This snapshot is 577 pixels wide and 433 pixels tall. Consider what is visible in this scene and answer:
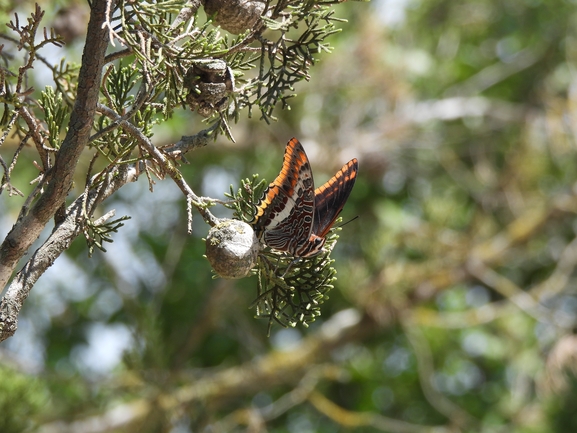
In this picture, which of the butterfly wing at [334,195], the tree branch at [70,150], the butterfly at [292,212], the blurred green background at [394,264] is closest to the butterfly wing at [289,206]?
the butterfly at [292,212]

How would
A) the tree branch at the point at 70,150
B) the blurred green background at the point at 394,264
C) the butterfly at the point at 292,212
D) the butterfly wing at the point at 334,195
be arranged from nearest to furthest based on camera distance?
the tree branch at the point at 70,150 → the butterfly at the point at 292,212 → the butterfly wing at the point at 334,195 → the blurred green background at the point at 394,264

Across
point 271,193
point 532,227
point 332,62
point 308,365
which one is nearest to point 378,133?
point 332,62

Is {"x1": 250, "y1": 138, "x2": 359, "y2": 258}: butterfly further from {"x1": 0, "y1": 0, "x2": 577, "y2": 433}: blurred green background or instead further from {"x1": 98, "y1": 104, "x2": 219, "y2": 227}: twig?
{"x1": 0, "y1": 0, "x2": 577, "y2": 433}: blurred green background

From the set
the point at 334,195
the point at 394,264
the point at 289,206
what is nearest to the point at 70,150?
the point at 289,206

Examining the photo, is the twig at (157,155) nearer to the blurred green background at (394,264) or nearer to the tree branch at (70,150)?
the tree branch at (70,150)

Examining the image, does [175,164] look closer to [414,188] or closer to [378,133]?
[378,133]

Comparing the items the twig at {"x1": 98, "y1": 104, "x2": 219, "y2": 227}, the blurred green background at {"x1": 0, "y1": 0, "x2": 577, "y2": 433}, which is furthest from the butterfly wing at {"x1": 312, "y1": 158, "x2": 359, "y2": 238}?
the blurred green background at {"x1": 0, "y1": 0, "x2": 577, "y2": 433}

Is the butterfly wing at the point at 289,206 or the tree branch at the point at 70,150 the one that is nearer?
the tree branch at the point at 70,150

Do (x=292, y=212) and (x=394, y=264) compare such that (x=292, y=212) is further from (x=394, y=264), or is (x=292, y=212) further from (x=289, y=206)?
(x=394, y=264)

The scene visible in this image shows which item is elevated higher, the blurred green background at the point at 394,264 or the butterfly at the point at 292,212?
the blurred green background at the point at 394,264
